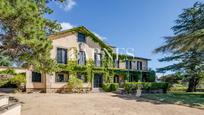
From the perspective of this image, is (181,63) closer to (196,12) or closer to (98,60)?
(196,12)

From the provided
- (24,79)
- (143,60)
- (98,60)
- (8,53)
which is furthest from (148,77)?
(8,53)

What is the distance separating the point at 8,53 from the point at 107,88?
1995 cm

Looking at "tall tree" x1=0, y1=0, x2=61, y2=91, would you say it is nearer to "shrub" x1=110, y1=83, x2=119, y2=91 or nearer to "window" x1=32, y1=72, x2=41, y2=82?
"window" x1=32, y1=72, x2=41, y2=82

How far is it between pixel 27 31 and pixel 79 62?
67.2 feet

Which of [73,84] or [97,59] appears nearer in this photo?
[73,84]

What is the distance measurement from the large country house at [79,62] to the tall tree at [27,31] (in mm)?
11934

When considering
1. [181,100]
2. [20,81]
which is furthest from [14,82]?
[181,100]

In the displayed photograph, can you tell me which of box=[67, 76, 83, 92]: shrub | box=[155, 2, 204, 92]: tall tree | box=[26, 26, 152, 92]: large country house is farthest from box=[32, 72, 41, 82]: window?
box=[155, 2, 204, 92]: tall tree

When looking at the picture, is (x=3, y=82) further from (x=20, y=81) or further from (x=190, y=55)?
(x=190, y=55)

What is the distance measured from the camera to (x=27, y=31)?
1467 centimetres

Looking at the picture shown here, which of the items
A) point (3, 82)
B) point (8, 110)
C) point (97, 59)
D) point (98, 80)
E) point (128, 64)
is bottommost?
point (8, 110)

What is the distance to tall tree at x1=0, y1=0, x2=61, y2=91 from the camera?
1335cm

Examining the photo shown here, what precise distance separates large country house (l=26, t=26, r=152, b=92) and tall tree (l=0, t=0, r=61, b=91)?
11.9m

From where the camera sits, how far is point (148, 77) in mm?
46594
